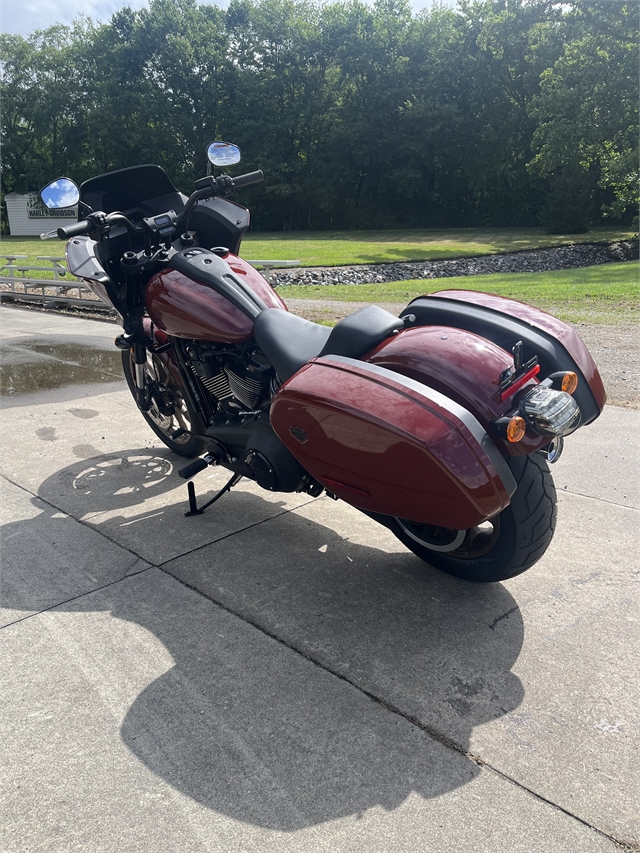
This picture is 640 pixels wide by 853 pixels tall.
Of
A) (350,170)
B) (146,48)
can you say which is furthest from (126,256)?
(146,48)

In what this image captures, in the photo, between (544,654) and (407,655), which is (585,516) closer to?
(544,654)

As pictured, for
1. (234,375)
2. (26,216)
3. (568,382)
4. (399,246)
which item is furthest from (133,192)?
(26,216)

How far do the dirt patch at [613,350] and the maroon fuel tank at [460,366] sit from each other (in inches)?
151

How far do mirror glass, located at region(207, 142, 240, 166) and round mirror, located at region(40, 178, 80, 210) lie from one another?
752 mm

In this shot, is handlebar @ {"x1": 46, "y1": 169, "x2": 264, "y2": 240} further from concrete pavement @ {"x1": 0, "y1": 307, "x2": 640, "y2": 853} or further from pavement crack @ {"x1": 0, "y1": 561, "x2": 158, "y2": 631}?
pavement crack @ {"x1": 0, "y1": 561, "x2": 158, "y2": 631}

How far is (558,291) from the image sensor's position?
14156mm

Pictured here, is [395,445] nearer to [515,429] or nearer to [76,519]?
[515,429]

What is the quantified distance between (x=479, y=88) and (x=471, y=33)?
4110 mm

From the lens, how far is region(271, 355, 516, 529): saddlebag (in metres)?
2.13

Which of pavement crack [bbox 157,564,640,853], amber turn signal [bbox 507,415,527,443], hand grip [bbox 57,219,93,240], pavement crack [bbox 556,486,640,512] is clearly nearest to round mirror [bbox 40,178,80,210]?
hand grip [bbox 57,219,93,240]

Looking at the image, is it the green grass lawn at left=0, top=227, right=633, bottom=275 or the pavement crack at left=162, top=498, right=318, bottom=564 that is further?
the green grass lawn at left=0, top=227, right=633, bottom=275

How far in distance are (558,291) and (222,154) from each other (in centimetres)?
1165

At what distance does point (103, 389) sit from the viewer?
6391mm

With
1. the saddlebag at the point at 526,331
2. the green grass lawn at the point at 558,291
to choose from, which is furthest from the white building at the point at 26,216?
the saddlebag at the point at 526,331
